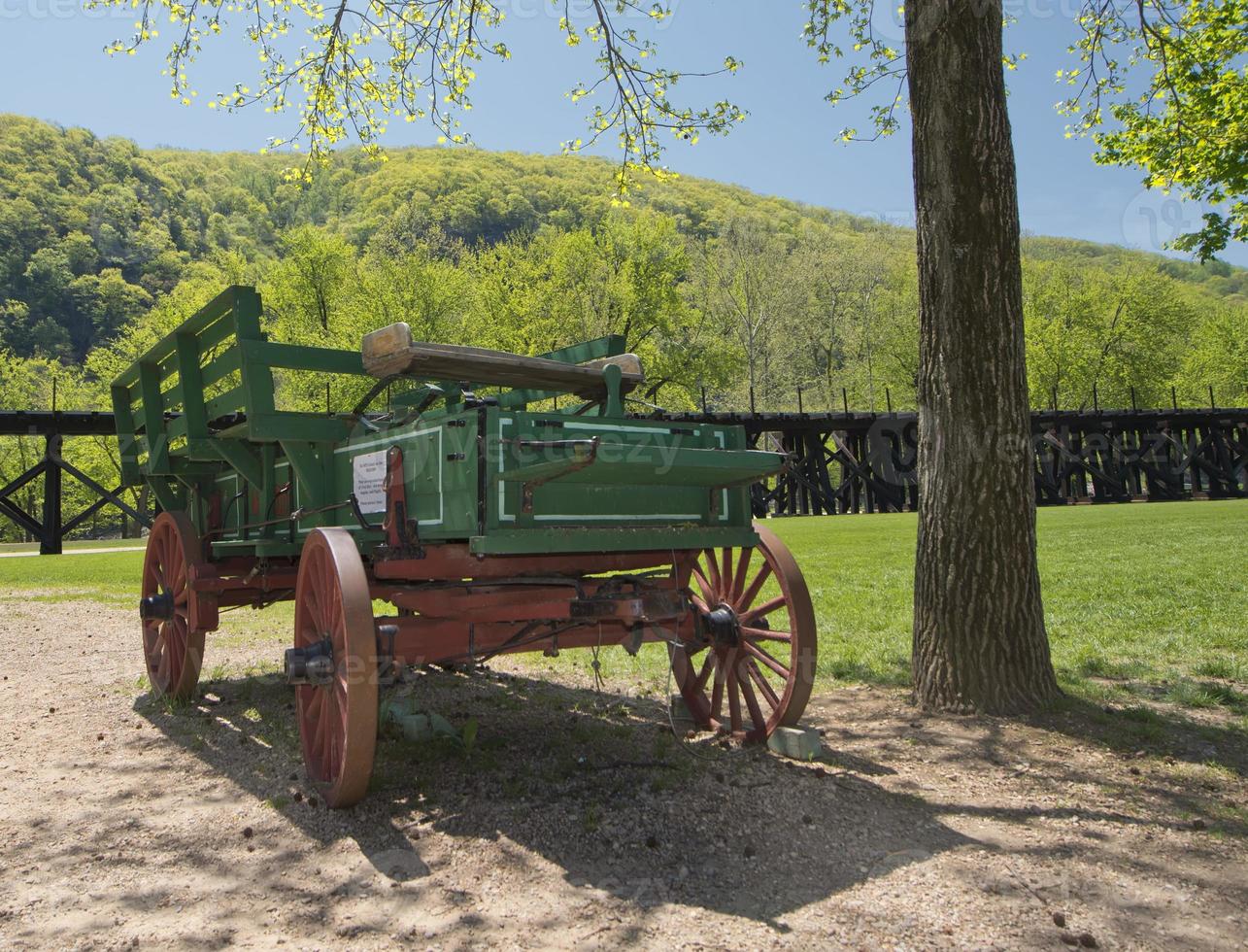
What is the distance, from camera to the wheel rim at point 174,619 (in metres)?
6.18

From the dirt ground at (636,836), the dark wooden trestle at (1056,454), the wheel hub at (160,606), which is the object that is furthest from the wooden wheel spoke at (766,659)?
the dark wooden trestle at (1056,454)

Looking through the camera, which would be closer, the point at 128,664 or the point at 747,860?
the point at 747,860

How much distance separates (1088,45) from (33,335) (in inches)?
3967

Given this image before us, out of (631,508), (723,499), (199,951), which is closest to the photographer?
(199,951)

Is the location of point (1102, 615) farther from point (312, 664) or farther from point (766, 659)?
point (312, 664)

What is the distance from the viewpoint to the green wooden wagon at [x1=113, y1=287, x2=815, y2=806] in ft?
13.2

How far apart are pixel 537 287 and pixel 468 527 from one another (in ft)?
117

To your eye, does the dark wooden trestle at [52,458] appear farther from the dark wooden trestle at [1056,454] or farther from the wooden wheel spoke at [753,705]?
the wooden wheel spoke at [753,705]

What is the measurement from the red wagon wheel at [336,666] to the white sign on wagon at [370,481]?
393 millimetres

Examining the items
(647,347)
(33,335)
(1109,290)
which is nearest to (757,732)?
(647,347)

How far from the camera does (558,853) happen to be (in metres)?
3.76

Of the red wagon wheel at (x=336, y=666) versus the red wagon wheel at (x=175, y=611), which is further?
the red wagon wheel at (x=175, y=611)

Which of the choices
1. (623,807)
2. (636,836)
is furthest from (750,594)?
(636,836)

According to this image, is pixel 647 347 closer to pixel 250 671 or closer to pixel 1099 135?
pixel 1099 135
